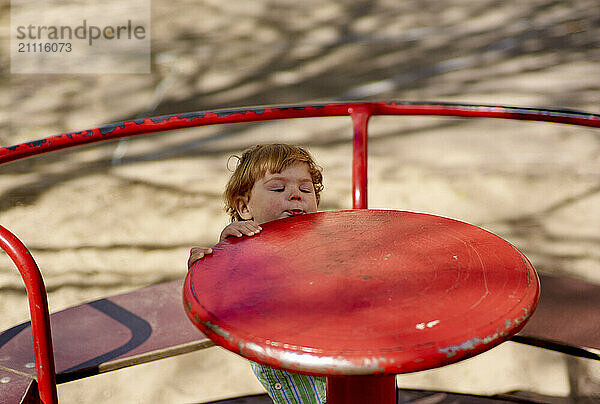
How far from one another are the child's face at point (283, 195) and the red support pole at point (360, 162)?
230 millimetres

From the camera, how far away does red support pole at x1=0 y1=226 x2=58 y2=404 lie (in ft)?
3.33

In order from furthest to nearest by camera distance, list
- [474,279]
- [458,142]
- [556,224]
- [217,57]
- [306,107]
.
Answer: [217,57], [458,142], [556,224], [306,107], [474,279]

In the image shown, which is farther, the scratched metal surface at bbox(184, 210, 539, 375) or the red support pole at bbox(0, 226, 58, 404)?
the red support pole at bbox(0, 226, 58, 404)

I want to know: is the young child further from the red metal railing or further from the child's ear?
the red metal railing

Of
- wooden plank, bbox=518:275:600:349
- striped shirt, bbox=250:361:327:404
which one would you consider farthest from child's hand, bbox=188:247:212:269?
wooden plank, bbox=518:275:600:349

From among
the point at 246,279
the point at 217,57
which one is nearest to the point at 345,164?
the point at 217,57

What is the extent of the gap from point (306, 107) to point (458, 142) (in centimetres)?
222

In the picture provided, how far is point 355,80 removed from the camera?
14.7ft

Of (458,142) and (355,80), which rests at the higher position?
(355,80)

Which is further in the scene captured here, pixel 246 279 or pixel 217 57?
pixel 217 57

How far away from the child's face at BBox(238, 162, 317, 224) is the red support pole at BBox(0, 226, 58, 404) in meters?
0.52

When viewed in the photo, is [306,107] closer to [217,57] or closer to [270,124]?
[270,124]

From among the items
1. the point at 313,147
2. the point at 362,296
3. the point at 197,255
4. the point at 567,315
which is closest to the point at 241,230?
the point at 197,255

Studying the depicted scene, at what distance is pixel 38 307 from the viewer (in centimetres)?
104
